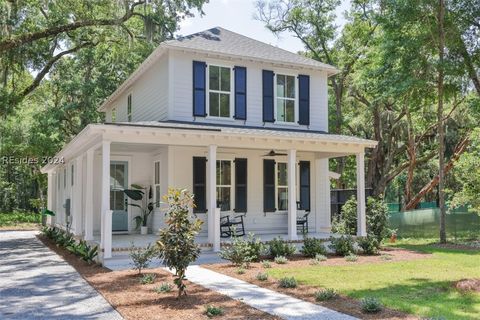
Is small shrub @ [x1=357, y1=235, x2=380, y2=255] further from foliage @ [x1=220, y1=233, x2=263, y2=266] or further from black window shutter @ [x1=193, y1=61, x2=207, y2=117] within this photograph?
black window shutter @ [x1=193, y1=61, x2=207, y2=117]

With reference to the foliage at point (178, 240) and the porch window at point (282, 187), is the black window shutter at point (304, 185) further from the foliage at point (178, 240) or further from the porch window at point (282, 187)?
the foliage at point (178, 240)

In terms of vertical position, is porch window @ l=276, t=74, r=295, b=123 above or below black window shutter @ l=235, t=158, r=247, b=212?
above

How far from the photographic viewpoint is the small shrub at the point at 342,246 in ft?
39.9

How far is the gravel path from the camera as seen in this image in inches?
238

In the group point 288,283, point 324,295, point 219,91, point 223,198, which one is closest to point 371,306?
point 324,295

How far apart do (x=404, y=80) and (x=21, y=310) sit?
47.4 feet

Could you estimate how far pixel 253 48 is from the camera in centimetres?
1516

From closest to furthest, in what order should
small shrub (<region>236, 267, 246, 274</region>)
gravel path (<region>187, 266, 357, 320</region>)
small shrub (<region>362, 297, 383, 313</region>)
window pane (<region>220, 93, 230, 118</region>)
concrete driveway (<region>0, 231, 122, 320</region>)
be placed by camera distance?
gravel path (<region>187, 266, 357, 320</region>)
small shrub (<region>362, 297, 383, 313</region>)
concrete driveway (<region>0, 231, 122, 320</region>)
small shrub (<region>236, 267, 246, 274</region>)
window pane (<region>220, 93, 230, 118</region>)

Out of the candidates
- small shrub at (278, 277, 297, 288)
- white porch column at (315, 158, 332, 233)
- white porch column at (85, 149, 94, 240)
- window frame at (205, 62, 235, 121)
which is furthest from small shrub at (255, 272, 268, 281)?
white porch column at (315, 158, 332, 233)

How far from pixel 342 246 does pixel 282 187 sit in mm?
3265

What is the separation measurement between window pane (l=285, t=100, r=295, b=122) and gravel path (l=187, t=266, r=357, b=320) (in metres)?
6.90

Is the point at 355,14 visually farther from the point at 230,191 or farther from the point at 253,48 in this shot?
the point at 230,191

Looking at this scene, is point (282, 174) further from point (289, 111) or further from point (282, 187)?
point (289, 111)

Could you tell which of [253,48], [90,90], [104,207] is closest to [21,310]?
[104,207]
